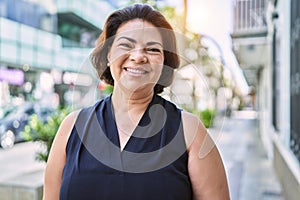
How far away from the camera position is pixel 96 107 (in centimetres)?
119

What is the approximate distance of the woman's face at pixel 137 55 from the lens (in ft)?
3.44

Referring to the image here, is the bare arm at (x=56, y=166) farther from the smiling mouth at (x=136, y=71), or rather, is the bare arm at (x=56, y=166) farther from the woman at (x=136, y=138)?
the smiling mouth at (x=136, y=71)

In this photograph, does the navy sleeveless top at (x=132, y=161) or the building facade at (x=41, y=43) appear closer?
the navy sleeveless top at (x=132, y=161)

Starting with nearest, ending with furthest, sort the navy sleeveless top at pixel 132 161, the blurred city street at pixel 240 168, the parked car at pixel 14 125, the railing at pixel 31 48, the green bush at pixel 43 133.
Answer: the navy sleeveless top at pixel 132 161, the green bush at pixel 43 133, the blurred city street at pixel 240 168, the parked car at pixel 14 125, the railing at pixel 31 48

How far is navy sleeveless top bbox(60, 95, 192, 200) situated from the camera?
998mm

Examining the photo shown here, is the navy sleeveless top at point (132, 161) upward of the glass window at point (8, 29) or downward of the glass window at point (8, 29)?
downward

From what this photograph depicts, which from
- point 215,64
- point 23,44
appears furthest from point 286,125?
point 23,44

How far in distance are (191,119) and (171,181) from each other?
0.20m

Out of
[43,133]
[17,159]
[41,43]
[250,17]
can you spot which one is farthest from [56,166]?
[41,43]

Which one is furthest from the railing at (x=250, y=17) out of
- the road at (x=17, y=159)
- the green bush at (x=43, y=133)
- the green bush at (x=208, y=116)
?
the green bush at (x=208, y=116)

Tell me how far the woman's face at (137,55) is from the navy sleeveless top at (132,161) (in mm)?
112

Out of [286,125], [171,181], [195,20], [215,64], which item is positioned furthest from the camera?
[286,125]

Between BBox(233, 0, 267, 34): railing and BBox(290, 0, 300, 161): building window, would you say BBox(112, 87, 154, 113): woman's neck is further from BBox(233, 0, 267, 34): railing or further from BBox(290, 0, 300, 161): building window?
BBox(233, 0, 267, 34): railing

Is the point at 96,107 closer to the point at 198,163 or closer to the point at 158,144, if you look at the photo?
the point at 158,144
